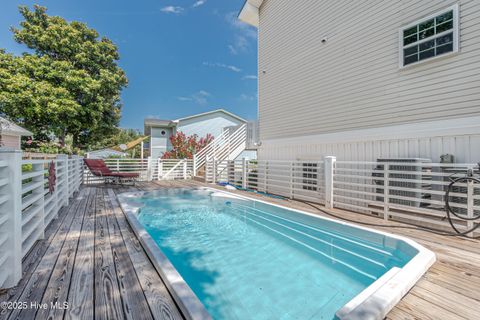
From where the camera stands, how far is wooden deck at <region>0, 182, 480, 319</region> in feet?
5.57

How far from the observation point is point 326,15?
662 centimetres

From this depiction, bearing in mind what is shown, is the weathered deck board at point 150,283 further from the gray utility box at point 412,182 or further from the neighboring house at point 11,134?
A: the neighboring house at point 11,134

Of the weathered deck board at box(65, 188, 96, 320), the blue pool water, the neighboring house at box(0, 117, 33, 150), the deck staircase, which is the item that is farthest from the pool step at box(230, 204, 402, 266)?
the neighboring house at box(0, 117, 33, 150)

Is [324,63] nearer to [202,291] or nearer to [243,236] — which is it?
[243,236]

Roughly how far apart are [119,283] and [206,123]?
16502mm

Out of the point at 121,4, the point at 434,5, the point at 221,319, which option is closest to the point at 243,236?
the point at 221,319

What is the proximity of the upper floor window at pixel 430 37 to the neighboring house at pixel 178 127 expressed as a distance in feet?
40.0

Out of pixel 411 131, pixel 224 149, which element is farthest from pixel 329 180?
pixel 224 149

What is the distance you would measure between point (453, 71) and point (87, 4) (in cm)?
1776

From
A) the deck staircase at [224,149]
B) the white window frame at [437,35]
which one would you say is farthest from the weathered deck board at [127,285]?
the deck staircase at [224,149]

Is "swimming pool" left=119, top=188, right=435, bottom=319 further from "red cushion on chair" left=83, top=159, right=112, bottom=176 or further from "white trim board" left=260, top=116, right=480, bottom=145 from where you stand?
"red cushion on chair" left=83, top=159, right=112, bottom=176

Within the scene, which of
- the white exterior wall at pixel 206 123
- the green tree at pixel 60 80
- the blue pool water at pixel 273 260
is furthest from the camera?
the white exterior wall at pixel 206 123

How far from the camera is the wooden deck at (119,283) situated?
170 cm

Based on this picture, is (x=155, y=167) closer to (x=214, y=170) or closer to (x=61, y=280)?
(x=214, y=170)
